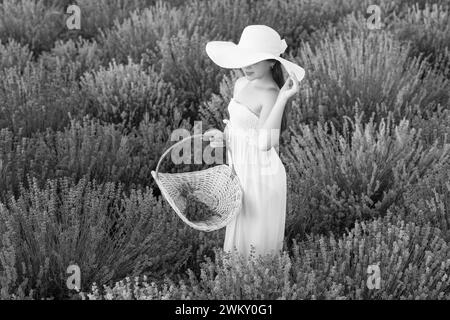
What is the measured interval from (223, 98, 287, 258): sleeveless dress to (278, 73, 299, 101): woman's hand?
169mm

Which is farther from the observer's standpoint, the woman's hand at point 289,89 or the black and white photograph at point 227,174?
the black and white photograph at point 227,174

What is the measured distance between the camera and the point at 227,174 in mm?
2736

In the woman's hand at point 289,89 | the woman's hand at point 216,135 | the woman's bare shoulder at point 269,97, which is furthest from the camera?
the woman's hand at point 216,135

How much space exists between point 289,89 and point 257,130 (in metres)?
0.23

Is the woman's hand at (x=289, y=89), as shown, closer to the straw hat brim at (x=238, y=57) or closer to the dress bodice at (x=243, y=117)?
the straw hat brim at (x=238, y=57)

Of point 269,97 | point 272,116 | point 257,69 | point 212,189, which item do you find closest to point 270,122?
point 272,116

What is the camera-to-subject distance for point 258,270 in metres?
2.54

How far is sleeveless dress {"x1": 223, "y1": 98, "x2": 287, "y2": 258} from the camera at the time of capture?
2.60m

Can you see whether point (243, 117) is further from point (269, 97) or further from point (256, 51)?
point (256, 51)

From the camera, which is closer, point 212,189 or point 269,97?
point 269,97

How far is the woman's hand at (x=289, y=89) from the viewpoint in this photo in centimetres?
241

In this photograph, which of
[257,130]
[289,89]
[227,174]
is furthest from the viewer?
[227,174]

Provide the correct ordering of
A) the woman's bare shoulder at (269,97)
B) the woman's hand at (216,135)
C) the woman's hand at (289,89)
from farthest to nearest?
the woman's hand at (216,135)
the woman's bare shoulder at (269,97)
the woman's hand at (289,89)

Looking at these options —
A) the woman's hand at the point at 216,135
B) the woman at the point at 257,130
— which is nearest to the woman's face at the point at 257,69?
the woman at the point at 257,130
